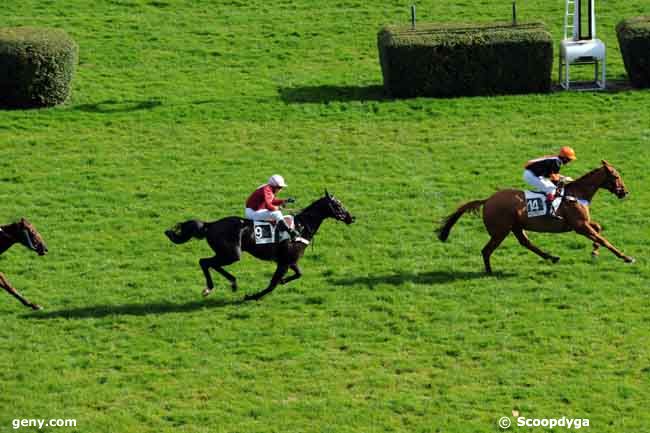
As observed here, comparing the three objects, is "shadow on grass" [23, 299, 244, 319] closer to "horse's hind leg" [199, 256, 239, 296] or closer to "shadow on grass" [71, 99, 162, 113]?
"horse's hind leg" [199, 256, 239, 296]

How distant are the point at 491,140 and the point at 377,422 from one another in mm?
10213

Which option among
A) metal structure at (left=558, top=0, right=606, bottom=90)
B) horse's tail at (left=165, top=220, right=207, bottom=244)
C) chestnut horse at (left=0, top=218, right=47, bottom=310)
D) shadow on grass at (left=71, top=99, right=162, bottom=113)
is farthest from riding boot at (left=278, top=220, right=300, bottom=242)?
metal structure at (left=558, top=0, right=606, bottom=90)

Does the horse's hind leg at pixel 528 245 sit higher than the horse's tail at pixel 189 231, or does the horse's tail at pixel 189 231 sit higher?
the horse's tail at pixel 189 231

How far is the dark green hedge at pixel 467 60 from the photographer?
2514 centimetres

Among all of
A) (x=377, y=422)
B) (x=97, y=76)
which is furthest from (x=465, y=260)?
(x=97, y=76)

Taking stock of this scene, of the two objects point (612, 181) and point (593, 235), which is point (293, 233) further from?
point (612, 181)

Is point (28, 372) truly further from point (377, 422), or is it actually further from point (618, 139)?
point (618, 139)

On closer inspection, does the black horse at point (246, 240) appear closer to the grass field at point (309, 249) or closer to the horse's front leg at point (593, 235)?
the grass field at point (309, 249)

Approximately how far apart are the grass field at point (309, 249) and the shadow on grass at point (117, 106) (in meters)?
0.06

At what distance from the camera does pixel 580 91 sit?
25812 millimetres

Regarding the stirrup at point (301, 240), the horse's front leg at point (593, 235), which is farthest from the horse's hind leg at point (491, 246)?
the stirrup at point (301, 240)

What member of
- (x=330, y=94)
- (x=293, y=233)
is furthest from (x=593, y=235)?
(x=330, y=94)

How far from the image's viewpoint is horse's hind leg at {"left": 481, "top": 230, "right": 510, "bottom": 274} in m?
18.3

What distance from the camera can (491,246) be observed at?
18.4 meters
